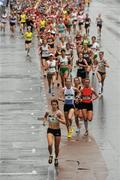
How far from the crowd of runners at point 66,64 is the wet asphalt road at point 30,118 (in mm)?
582

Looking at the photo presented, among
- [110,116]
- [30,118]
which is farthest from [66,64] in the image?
[30,118]

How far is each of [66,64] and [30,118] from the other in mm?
5022

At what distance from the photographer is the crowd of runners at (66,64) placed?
1980cm

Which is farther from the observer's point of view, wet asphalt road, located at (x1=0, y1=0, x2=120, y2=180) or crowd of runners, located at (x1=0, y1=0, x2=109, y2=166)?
crowd of runners, located at (x1=0, y1=0, x2=109, y2=166)

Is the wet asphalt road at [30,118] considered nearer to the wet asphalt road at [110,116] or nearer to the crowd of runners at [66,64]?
the wet asphalt road at [110,116]

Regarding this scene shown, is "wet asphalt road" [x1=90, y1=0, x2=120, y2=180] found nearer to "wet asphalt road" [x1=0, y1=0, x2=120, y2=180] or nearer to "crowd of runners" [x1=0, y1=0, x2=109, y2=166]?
"wet asphalt road" [x1=0, y1=0, x2=120, y2=180]

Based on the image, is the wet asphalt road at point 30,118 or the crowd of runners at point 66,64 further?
the crowd of runners at point 66,64

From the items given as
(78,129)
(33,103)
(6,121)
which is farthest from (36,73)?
(78,129)

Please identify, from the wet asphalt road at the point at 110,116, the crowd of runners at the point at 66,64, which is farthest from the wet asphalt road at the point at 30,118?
the crowd of runners at the point at 66,64

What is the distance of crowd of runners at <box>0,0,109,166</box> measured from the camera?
19.8 meters

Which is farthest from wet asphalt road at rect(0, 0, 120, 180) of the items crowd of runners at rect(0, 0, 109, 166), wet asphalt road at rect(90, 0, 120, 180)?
crowd of runners at rect(0, 0, 109, 166)

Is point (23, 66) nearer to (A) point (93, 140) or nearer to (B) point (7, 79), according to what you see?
(B) point (7, 79)

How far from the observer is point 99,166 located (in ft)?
55.9

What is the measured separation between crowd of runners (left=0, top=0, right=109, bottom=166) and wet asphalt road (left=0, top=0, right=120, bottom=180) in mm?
582
